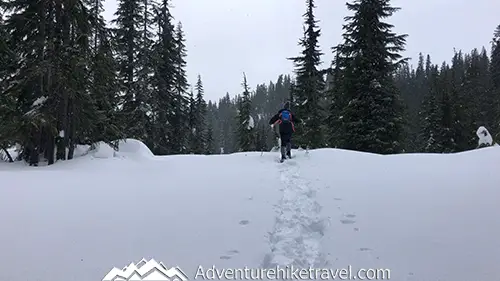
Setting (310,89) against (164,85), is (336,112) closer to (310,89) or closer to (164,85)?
(310,89)

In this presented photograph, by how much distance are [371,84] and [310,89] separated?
824 cm

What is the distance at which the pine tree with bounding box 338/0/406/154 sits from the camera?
18469 millimetres

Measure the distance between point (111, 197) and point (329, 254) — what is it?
4775 mm

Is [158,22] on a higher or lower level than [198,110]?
higher

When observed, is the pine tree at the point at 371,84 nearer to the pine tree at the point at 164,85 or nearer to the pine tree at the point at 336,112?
the pine tree at the point at 336,112

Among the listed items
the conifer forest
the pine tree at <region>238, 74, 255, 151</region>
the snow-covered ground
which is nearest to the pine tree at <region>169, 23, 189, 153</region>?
the conifer forest

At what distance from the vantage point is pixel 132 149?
13.1m

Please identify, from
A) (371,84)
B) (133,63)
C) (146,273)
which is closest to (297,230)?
(146,273)

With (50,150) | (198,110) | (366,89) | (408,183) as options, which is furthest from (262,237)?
(198,110)

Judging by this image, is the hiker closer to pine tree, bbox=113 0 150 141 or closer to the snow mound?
the snow mound

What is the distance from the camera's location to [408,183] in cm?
790

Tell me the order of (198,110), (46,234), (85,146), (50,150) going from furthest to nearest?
(198,110)
(85,146)
(50,150)
(46,234)

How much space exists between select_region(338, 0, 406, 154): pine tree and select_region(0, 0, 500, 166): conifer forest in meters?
0.06

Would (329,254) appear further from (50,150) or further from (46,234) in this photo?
(50,150)
